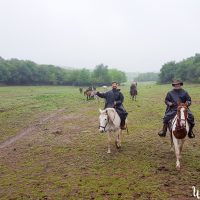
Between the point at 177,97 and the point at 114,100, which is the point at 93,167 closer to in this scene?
the point at 114,100

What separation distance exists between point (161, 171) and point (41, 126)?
12.8 meters

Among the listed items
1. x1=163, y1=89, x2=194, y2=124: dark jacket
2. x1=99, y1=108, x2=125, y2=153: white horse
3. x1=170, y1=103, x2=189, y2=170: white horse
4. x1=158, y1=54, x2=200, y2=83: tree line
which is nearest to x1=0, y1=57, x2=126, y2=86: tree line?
x1=158, y1=54, x2=200, y2=83: tree line

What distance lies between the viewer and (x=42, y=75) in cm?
12175

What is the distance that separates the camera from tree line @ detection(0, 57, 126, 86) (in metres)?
108

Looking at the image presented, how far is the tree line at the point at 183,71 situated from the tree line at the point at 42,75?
2453 cm

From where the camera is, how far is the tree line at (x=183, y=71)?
9961cm

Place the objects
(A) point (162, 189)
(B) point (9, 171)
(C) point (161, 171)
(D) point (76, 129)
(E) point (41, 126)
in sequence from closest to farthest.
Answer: (A) point (162, 189)
(C) point (161, 171)
(B) point (9, 171)
(D) point (76, 129)
(E) point (41, 126)

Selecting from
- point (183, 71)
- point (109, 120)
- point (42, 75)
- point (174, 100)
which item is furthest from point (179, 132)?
point (42, 75)

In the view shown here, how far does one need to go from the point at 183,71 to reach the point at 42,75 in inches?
2001

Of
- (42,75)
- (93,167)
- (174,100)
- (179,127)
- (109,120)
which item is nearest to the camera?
(179,127)

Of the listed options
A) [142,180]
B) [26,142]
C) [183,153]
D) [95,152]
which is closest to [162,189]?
[142,180]

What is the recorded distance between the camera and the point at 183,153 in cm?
1234

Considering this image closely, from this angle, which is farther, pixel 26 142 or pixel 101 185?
pixel 26 142

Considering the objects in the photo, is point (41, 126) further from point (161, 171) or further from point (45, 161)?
point (161, 171)
